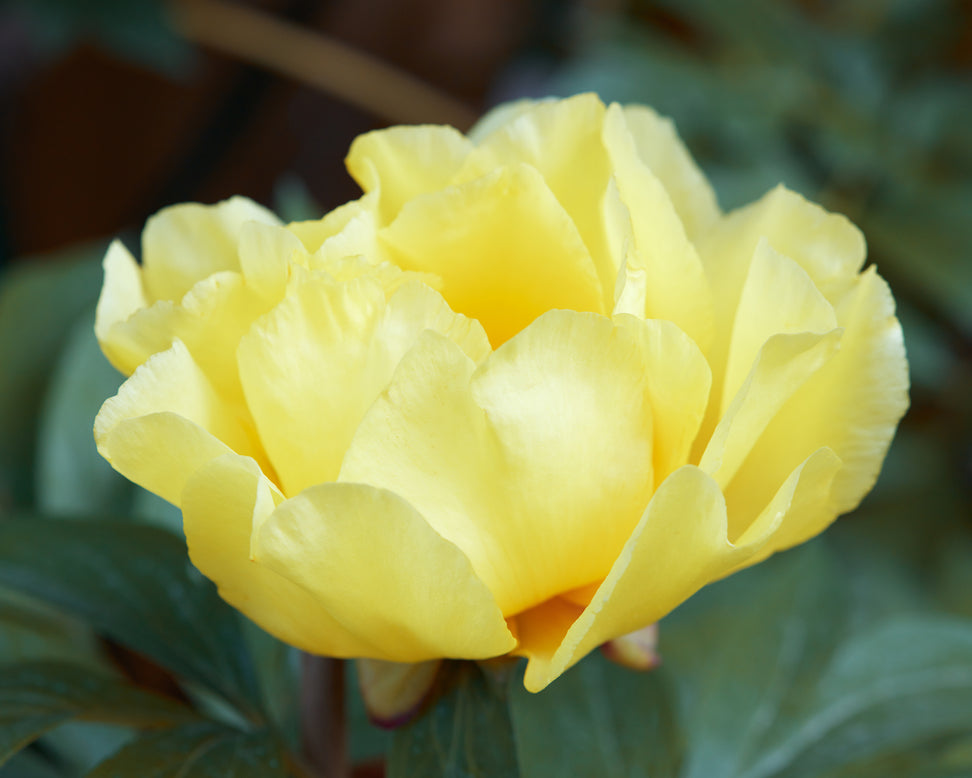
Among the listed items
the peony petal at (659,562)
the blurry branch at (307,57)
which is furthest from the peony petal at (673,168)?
the blurry branch at (307,57)

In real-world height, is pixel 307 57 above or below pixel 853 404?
below

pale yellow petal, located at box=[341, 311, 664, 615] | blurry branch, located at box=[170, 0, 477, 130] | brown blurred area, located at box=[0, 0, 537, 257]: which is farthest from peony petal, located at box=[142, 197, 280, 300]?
brown blurred area, located at box=[0, 0, 537, 257]

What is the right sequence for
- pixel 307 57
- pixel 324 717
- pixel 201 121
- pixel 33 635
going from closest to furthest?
pixel 324 717, pixel 33 635, pixel 307 57, pixel 201 121

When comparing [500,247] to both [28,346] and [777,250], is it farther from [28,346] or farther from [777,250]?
[28,346]

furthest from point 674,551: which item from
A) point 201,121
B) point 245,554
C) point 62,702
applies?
point 201,121

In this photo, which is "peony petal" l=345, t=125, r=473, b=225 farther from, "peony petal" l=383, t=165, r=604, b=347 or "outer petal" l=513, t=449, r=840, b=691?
"outer petal" l=513, t=449, r=840, b=691

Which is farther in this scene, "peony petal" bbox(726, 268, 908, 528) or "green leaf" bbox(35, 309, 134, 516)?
"green leaf" bbox(35, 309, 134, 516)

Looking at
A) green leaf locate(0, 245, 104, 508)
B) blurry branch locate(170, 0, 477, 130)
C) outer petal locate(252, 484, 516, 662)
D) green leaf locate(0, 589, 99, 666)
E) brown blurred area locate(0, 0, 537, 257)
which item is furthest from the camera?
brown blurred area locate(0, 0, 537, 257)
